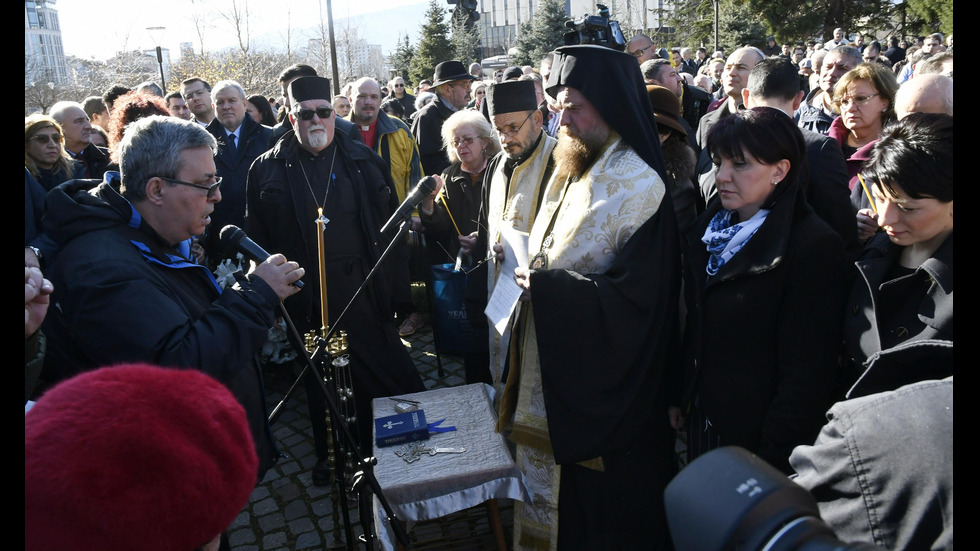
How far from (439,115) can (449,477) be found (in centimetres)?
575

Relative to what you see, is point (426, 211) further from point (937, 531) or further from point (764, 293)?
point (937, 531)

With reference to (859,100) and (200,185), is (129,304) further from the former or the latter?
(859,100)

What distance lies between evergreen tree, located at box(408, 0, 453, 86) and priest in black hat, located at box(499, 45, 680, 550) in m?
26.7

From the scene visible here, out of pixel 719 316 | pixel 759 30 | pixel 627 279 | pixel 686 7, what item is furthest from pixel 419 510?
pixel 686 7

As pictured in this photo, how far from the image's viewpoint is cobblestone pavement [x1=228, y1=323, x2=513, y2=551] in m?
3.07

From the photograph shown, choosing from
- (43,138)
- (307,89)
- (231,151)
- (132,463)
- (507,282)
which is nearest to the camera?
(132,463)

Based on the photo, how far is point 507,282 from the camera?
2.90m

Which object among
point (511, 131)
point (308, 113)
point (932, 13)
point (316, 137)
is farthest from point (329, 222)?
point (932, 13)

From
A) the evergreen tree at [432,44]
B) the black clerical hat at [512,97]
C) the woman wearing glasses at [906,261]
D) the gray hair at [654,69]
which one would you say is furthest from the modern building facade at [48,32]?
the woman wearing glasses at [906,261]

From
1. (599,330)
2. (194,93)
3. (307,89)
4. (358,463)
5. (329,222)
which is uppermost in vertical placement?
(194,93)

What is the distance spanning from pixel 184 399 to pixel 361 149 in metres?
3.34

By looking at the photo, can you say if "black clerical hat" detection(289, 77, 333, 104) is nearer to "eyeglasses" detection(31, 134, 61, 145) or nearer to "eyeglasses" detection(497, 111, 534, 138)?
"eyeglasses" detection(497, 111, 534, 138)

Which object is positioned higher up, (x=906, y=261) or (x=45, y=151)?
(x=45, y=151)

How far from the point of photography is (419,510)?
2.55 meters
